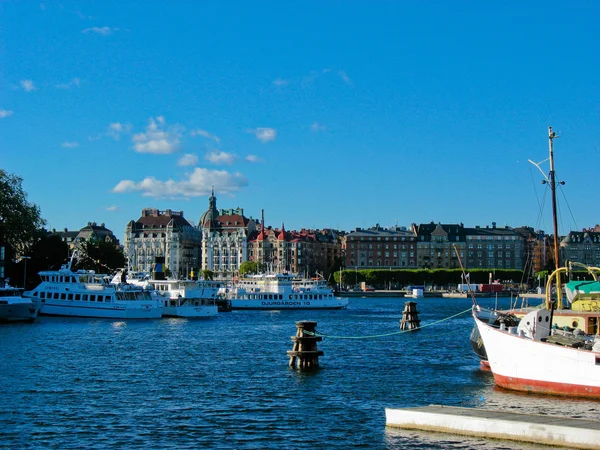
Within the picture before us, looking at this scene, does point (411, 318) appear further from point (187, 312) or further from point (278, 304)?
point (278, 304)

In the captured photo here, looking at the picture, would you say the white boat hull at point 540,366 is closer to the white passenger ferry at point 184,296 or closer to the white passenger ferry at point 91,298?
the white passenger ferry at point 91,298

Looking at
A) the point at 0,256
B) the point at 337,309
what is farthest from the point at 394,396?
the point at 337,309

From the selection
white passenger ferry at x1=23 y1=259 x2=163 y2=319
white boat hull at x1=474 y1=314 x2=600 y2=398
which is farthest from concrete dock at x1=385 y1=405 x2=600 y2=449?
white passenger ferry at x1=23 y1=259 x2=163 y2=319

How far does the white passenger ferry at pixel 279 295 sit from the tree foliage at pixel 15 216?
1122 inches

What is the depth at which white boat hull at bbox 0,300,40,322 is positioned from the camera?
75.1m

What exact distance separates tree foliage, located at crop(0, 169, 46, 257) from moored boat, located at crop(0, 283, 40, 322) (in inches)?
1175

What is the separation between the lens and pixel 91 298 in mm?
86250

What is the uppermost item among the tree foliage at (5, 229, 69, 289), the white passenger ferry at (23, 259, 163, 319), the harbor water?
the tree foliage at (5, 229, 69, 289)

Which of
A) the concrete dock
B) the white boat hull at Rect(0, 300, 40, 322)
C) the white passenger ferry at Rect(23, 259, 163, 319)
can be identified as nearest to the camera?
the concrete dock

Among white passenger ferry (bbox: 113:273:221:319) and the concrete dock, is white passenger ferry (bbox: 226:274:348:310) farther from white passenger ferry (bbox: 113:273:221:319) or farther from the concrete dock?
the concrete dock

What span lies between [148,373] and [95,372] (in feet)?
8.65

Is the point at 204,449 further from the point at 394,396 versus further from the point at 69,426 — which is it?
the point at 394,396

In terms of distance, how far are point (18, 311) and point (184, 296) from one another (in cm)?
2268

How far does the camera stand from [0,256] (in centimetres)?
10112
